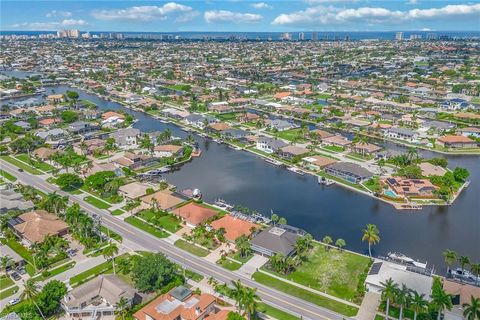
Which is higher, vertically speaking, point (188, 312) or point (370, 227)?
point (370, 227)

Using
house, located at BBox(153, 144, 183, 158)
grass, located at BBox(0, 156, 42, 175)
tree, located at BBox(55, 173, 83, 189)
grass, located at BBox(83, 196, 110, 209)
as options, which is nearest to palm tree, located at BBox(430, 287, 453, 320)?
grass, located at BBox(83, 196, 110, 209)

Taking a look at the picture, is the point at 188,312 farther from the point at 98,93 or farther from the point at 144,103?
the point at 98,93

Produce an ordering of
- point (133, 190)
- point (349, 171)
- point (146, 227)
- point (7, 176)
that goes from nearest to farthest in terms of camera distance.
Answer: point (146, 227)
point (133, 190)
point (349, 171)
point (7, 176)

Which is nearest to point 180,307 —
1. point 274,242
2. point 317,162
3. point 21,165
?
point 274,242

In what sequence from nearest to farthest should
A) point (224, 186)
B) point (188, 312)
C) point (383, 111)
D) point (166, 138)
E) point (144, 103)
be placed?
point (188, 312), point (224, 186), point (166, 138), point (383, 111), point (144, 103)

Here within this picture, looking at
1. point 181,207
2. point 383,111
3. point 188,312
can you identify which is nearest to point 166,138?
point 181,207

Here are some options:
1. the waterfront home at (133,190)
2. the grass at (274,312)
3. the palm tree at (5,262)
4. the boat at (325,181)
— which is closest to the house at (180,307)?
Answer: the grass at (274,312)

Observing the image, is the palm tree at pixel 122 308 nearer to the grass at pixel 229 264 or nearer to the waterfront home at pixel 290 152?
the grass at pixel 229 264

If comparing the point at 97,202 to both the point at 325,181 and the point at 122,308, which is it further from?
the point at 325,181
